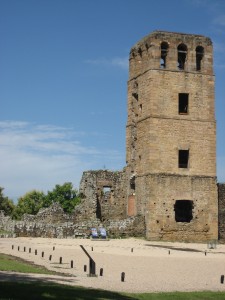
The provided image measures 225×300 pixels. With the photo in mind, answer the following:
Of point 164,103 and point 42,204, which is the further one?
point 42,204

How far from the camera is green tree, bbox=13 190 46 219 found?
55166mm

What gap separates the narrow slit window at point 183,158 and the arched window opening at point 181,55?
5.28 metres

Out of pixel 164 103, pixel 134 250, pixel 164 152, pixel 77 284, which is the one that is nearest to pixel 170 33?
pixel 164 103

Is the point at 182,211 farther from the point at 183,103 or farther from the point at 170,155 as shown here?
the point at 183,103

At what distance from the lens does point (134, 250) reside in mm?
25938

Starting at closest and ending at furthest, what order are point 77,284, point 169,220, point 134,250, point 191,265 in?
1. point 77,284
2. point 191,265
3. point 134,250
4. point 169,220

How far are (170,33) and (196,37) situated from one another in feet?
5.62

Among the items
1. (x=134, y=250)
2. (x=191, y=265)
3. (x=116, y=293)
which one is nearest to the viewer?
(x=116, y=293)

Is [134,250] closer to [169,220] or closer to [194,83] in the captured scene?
[169,220]

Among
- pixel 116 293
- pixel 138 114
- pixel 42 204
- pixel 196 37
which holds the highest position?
pixel 196 37

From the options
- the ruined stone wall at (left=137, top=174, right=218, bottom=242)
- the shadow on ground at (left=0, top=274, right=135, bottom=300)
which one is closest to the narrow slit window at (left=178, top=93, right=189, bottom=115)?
the ruined stone wall at (left=137, top=174, right=218, bottom=242)

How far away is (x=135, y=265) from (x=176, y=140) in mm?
15225

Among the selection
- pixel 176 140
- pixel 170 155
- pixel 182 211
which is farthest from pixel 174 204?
pixel 176 140

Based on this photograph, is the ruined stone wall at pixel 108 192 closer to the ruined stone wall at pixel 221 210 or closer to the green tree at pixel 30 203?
the ruined stone wall at pixel 221 210
